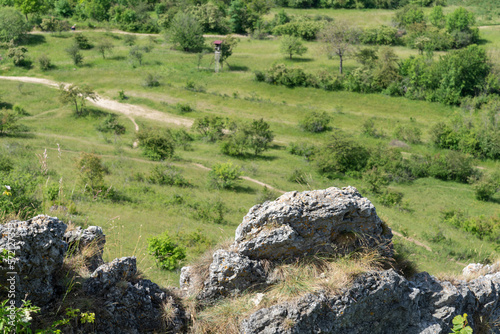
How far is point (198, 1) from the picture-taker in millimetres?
97500

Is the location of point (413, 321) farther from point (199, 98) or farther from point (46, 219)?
point (199, 98)

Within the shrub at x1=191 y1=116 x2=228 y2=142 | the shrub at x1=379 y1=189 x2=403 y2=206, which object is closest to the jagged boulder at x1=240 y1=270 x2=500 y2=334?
the shrub at x1=379 y1=189 x2=403 y2=206

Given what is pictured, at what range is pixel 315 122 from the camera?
169 ft

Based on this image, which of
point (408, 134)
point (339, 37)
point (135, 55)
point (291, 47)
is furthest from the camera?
point (291, 47)

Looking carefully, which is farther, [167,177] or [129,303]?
[167,177]

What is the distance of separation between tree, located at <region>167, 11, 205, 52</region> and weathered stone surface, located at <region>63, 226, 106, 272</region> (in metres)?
65.2

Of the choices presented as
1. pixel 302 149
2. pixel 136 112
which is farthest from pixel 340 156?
pixel 136 112

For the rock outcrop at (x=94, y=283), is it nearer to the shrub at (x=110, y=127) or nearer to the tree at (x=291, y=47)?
the shrub at (x=110, y=127)

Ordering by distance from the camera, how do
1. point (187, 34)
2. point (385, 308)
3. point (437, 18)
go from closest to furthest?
1. point (385, 308)
2. point (187, 34)
3. point (437, 18)

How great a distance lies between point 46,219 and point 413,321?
8756 mm

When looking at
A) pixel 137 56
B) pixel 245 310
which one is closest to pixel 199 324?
pixel 245 310

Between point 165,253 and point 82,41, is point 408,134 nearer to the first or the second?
point 165,253

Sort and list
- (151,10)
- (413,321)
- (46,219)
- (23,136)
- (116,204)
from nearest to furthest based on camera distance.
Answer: (46,219)
(413,321)
(116,204)
(23,136)
(151,10)

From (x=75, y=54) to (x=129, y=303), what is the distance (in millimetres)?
62949
